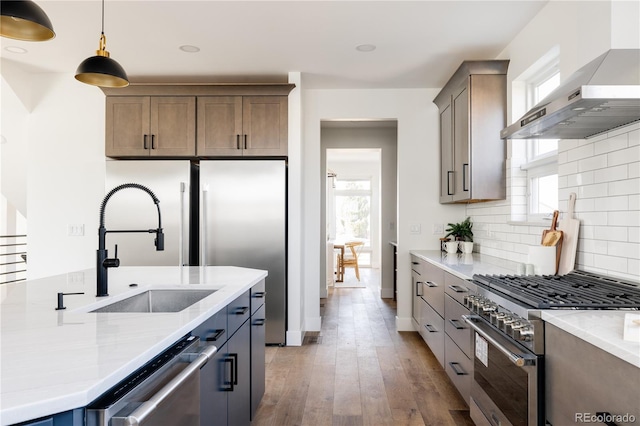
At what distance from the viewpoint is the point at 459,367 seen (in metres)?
2.62

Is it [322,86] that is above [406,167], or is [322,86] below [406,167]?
above

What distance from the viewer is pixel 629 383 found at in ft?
3.43

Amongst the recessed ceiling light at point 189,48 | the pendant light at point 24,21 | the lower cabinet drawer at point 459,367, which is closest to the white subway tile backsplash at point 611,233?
the lower cabinet drawer at point 459,367

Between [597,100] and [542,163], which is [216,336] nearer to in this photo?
[597,100]

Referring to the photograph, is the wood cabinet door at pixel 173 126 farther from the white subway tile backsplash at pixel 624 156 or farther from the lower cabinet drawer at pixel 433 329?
the white subway tile backsplash at pixel 624 156

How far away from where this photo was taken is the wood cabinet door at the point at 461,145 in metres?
3.46

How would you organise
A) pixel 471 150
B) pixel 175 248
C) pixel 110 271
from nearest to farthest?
pixel 110 271 < pixel 471 150 < pixel 175 248

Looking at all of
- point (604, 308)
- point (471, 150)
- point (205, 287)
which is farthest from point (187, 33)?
point (604, 308)

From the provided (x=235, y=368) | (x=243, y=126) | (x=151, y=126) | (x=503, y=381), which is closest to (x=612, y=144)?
(x=503, y=381)

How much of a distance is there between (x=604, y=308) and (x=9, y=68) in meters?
5.05

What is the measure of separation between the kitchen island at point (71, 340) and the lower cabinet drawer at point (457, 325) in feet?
4.48

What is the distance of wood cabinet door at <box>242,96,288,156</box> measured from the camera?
13.1 feet

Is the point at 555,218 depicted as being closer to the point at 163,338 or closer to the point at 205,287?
the point at 205,287

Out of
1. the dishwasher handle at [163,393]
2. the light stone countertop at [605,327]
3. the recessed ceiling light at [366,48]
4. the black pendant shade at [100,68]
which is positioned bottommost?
the dishwasher handle at [163,393]
